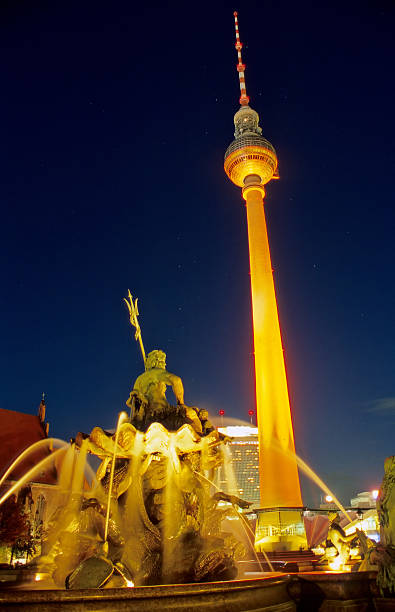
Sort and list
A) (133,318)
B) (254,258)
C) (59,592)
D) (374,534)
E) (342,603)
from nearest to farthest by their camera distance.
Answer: (59,592), (342,603), (133,318), (374,534), (254,258)

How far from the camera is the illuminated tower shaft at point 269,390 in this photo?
38562mm

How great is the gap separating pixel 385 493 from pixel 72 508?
16.8 ft

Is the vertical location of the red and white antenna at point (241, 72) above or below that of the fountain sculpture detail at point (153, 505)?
above

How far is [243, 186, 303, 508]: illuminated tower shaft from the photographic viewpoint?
3856 centimetres

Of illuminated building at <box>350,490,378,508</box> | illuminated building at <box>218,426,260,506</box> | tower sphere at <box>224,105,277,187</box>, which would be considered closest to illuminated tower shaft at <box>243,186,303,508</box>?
tower sphere at <box>224,105,277,187</box>

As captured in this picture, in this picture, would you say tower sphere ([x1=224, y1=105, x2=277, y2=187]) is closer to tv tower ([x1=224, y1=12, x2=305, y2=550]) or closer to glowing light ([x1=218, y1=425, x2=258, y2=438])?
tv tower ([x1=224, y1=12, x2=305, y2=550])

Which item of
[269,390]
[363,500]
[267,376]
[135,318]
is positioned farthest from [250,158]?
[363,500]

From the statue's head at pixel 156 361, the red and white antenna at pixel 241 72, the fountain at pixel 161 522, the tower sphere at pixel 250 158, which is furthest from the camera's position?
the red and white antenna at pixel 241 72

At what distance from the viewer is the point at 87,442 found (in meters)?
8.67

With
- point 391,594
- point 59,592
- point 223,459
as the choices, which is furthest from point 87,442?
point 391,594

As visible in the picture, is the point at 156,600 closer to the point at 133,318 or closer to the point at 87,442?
the point at 87,442

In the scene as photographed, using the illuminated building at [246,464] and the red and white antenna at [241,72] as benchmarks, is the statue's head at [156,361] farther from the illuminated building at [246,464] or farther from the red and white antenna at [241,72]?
the illuminated building at [246,464]

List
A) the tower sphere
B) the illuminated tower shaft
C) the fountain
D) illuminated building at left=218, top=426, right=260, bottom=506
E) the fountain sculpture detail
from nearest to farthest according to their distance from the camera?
1. the fountain
2. the fountain sculpture detail
3. the illuminated tower shaft
4. the tower sphere
5. illuminated building at left=218, top=426, right=260, bottom=506

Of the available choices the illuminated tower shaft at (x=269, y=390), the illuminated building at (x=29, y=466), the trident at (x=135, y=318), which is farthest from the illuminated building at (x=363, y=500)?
the trident at (x=135, y=318)
